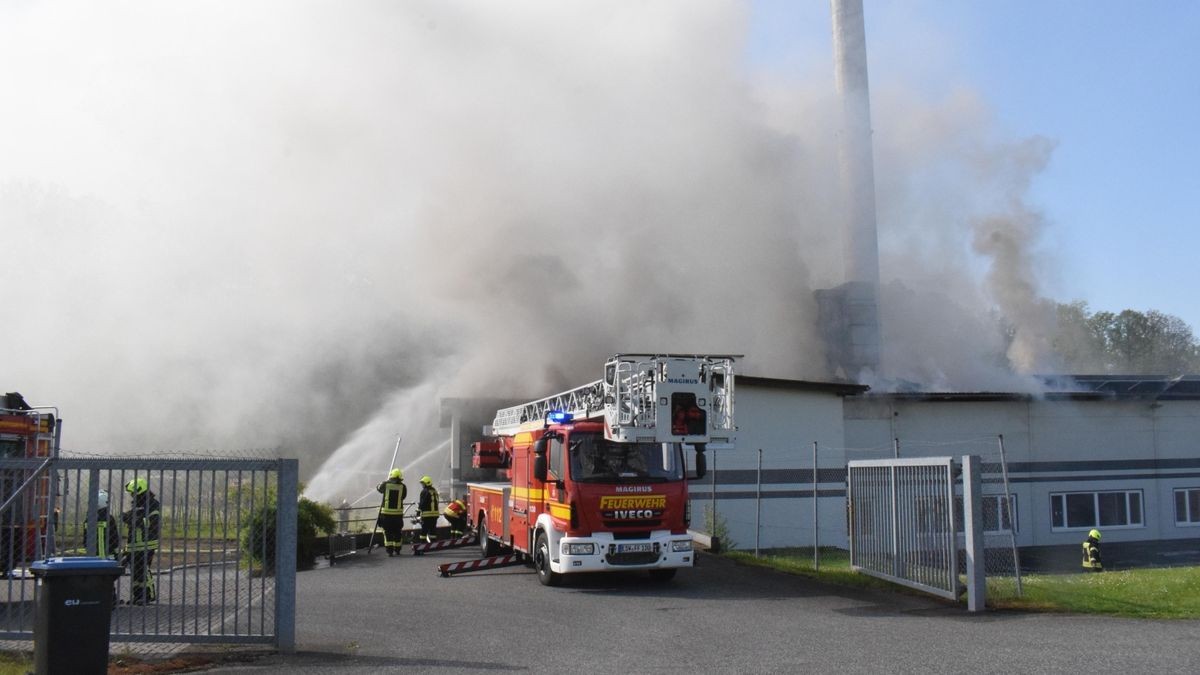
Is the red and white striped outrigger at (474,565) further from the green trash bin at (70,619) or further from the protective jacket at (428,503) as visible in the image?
the green trash bin at (70,619)

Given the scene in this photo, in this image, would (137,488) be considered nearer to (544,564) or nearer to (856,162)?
(544,564)

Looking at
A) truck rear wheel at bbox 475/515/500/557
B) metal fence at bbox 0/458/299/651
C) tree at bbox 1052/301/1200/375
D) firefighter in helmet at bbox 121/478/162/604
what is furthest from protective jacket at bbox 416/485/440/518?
tree at bbox 1052/301/1200/375

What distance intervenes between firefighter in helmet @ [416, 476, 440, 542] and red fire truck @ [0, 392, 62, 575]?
290 inches

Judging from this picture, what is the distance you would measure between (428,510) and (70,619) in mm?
12796

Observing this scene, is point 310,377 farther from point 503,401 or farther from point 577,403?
point 577,403

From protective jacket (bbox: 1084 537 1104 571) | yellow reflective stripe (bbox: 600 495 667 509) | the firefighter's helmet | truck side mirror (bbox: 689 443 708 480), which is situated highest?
truck side mirror (bbox: 689 443 708 480)

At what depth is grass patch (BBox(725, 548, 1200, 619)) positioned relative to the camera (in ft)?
33.6

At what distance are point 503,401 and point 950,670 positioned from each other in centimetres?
2054

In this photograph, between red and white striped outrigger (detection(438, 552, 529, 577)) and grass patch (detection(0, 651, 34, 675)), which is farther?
red and white striped outrigger (detection(438, 552, 529, 577))

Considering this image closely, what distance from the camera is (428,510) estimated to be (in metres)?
19.4

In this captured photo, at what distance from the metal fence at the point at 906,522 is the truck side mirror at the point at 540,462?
4272mm

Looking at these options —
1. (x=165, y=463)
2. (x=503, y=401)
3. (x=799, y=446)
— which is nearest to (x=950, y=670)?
(x=165, y=463)

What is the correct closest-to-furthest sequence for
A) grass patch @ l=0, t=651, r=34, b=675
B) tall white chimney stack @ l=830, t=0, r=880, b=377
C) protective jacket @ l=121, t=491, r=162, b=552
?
1. grass patch @ l=0, t=651, r=34, b=675
2. protective jacket @ l=121, t=491, r=162, b=552
3. tall white chimney stack @ l=830, t=0, r=880, b=377

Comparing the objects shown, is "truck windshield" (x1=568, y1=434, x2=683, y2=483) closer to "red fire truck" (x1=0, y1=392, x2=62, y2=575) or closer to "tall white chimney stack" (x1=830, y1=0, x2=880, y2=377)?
"red fire truck" (x1=0, y1=392, x2=62, y2=575)
